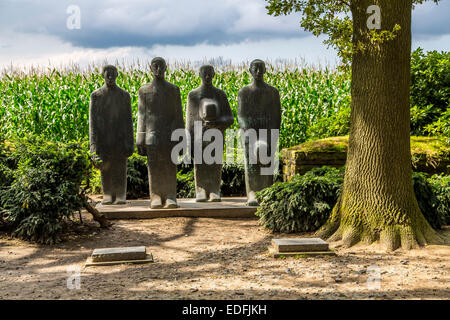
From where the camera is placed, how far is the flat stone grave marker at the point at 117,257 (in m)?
5.36

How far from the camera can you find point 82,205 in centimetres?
696

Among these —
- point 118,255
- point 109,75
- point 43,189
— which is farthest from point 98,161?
point 118,255

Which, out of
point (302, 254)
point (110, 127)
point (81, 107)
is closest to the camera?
point (302, 254)

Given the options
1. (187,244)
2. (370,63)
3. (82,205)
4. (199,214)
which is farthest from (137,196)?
(370,63)

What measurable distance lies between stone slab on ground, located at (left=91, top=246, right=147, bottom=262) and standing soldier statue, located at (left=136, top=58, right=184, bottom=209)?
8.88 feet

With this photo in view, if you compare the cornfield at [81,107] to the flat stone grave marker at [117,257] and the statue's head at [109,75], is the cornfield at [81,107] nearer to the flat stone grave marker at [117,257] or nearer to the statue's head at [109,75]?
the statue's head at [109,75]

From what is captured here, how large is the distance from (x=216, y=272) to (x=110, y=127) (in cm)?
430

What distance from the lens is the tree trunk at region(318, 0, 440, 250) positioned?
5723 millimetres

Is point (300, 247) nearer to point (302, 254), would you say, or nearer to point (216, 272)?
point (302, 254)

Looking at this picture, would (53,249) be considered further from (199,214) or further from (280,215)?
(280,215)

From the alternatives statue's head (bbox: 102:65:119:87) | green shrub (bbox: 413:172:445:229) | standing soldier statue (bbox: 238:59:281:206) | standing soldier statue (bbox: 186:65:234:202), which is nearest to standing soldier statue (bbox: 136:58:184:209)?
standing soldier statue (bbox: 186:65:234:202)

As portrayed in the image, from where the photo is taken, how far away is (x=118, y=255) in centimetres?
540

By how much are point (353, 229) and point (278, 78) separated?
921 centimetres

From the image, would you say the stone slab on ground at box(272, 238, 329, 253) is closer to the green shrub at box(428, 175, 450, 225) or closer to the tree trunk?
the tree trunk
